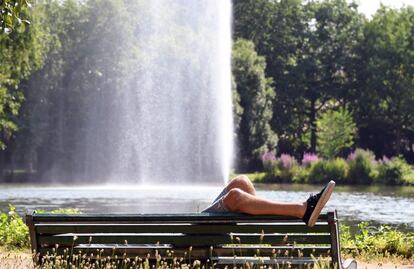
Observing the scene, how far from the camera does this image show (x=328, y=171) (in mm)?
44750

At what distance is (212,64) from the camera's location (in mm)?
50156

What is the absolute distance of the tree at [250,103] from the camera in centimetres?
5622

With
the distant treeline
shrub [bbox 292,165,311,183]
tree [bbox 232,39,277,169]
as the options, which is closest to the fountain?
the distant treeline

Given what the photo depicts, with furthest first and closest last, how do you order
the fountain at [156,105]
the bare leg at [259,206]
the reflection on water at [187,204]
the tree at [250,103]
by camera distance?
the tree at [250,103] → the fountain at [156,105] → the reflection on water at [187,204] → the bare leg at [259,206]

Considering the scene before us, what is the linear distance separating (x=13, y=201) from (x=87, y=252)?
20613 mm

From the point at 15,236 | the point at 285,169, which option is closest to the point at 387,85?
the point at 285,169

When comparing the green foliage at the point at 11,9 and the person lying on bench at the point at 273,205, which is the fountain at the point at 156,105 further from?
the person lying on bench at the point at 273,205

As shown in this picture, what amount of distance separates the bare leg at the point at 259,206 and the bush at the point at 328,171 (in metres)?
37.4

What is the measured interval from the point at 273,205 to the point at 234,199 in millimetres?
363

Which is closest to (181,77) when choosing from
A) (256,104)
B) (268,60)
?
(256,104)

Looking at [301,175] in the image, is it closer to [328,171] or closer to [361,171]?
[328,171]

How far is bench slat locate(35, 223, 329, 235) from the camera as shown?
7152 mm

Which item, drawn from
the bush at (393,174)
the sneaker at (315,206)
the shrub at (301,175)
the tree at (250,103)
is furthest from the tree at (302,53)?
the sneaker at (315,206)

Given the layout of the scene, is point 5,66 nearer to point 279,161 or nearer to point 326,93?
point 279,161
